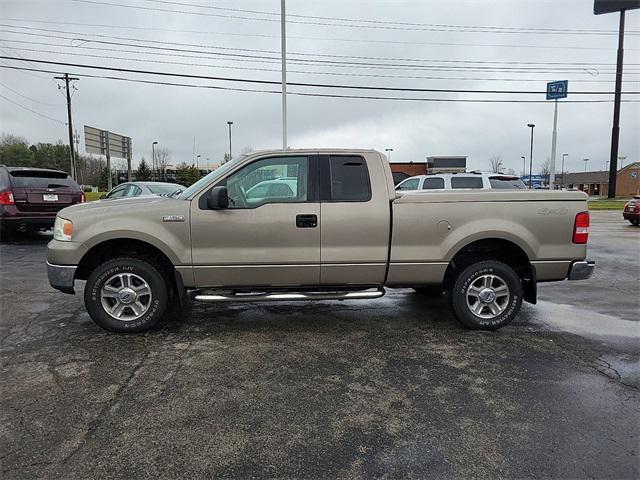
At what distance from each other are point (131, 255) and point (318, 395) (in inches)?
106

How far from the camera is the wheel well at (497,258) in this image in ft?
16.5

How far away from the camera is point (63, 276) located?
4.66m

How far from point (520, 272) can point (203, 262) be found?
3567mm

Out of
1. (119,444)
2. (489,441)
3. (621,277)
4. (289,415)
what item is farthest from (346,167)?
(621,277)

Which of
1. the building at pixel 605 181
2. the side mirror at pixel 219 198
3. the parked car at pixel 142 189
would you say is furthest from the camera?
the building at pixel 605 181

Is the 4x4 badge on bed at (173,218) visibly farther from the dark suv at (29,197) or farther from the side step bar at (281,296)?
the dark suv at (29,197)

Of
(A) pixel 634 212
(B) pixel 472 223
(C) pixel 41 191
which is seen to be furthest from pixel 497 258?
(A) pixel 634 212

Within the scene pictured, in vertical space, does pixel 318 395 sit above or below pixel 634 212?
below

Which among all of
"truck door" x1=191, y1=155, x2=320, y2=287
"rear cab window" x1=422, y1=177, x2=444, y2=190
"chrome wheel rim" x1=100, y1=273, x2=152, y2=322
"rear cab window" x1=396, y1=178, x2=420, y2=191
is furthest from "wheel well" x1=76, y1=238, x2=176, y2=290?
"rear cab window" x1=396, y1=178, x2=420, y2=191

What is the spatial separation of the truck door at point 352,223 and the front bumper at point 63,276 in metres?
2.59

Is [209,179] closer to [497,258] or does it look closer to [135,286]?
[135,286]

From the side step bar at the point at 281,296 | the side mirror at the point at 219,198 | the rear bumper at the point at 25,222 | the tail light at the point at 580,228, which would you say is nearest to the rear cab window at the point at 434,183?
the tail light at the point at 580,228

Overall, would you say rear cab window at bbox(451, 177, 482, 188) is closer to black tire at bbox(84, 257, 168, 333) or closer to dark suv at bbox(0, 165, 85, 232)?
black tire at bbox(84, 257, 168, 333)

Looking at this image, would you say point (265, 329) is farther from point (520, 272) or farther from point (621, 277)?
point (621, 277)
